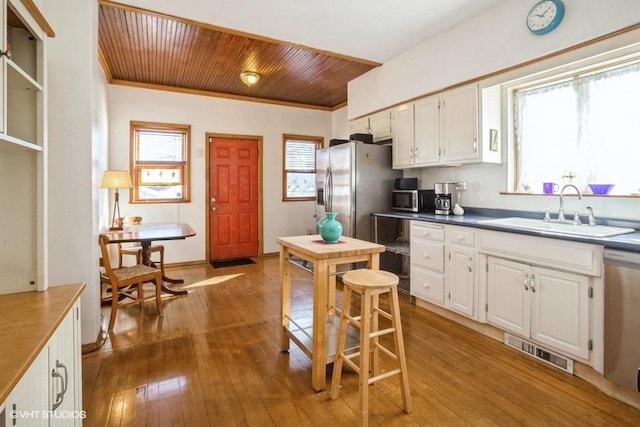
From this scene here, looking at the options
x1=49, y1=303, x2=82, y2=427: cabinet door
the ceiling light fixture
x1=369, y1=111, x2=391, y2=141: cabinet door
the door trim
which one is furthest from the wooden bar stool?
the door trim

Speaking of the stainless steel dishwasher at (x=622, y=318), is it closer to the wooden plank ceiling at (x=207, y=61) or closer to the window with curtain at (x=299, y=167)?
the wooden plank ceiling at (x=207, y=61)

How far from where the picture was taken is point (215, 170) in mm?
5406

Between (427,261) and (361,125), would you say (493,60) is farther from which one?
(361,125)

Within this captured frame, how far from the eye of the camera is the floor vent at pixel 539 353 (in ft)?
6.99

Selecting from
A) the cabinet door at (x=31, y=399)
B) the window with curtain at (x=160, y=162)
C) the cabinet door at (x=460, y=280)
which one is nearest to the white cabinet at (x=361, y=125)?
the cabinet door at (x=460, y=280)

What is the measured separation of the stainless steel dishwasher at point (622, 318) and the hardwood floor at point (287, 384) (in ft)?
0.66

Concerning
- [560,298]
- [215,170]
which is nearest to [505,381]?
[560,298]

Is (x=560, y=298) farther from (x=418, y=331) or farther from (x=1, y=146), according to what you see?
(x=1, y=146)

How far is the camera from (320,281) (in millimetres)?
1887

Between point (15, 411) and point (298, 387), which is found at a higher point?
point (15, 411)

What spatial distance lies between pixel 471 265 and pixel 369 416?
1.57 m

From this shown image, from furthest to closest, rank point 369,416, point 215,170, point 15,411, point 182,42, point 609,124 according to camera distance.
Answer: point 215,170, point 182,42, point 609,124, point 369,416, point 15,411

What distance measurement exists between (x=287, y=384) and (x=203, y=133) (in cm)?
437

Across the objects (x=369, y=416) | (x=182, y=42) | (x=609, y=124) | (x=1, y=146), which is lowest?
(x=369, y=416)
